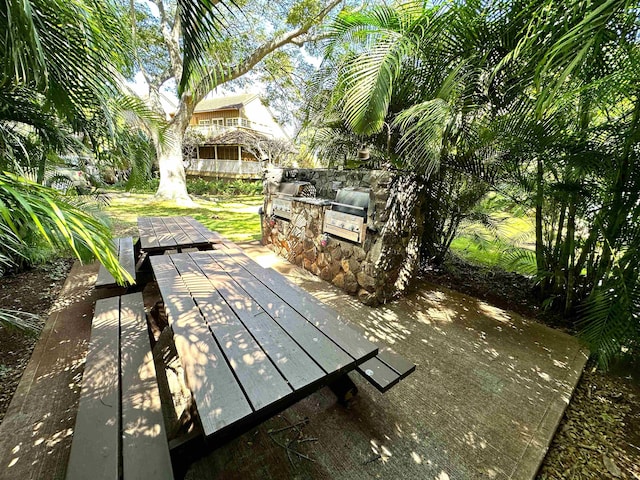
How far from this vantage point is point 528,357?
7.80 feet

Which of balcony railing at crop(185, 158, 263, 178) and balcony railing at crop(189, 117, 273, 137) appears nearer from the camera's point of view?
balcony railing at crop(185, 158, 263, 178)

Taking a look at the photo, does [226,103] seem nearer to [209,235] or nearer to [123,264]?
[209,235]

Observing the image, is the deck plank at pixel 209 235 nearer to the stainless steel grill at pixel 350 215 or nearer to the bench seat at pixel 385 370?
the stainless steel grill at pixel 350 215

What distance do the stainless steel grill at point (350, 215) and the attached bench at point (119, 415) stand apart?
7.33ft

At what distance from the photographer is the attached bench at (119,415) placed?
950mm

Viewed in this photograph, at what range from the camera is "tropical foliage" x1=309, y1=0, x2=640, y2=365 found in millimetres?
1821

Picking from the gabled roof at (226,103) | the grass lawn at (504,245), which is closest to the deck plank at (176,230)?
the grass lawn at (504,245)

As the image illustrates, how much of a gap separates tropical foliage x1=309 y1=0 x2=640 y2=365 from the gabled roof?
19.3m

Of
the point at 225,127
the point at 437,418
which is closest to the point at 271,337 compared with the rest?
the point at 437,418

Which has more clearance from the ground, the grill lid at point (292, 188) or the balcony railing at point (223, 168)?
the balcony railing at point (223, 168)

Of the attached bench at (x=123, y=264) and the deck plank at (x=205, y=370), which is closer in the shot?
the deck plank at (x=205, y=370)

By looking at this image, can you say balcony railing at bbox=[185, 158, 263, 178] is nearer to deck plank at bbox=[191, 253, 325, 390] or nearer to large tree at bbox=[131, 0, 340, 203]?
large tree at bbox=[131, 0, 340, 203]

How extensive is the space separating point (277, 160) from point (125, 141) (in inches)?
495

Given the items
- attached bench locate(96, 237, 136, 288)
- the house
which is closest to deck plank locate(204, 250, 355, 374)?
attached bench locate(96, 237, 136, 288)
